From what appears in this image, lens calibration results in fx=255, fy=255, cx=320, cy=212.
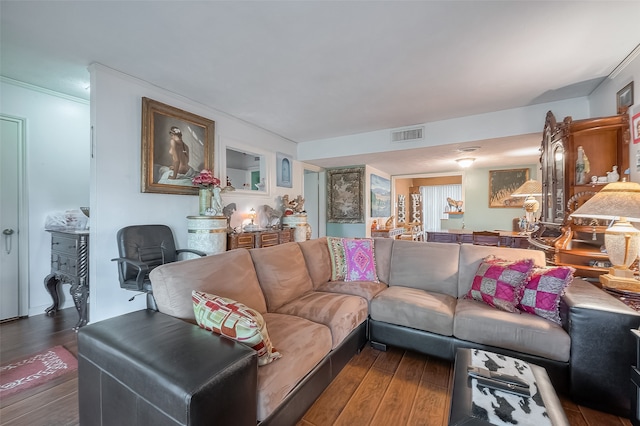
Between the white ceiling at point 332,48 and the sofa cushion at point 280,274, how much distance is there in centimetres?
173

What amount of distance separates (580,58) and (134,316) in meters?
3.93

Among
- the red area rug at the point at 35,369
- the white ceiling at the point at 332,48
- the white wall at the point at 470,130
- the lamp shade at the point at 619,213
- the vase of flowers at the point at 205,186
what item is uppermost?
the white ceiling at the point at 332,48

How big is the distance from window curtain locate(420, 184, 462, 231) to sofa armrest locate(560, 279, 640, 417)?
300 inches

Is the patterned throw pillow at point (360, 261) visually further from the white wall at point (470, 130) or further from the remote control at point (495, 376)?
the white wall at point (470, 130)

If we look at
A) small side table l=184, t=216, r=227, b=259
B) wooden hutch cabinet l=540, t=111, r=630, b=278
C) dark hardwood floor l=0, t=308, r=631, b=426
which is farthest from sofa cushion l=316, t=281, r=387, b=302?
wooden hutch cabinet l=540, t=111, r=630, b=278

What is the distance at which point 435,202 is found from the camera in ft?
29.7

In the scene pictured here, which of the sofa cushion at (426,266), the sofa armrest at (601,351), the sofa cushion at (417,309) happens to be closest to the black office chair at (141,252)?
the sofa cushion at (417,309)

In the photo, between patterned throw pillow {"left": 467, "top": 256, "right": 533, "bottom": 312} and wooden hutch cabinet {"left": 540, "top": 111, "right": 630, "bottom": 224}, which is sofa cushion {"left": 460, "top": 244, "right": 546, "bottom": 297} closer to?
patterned throw pillow {"left": 467, "top": 256, "right": 533, "bottom": 312}

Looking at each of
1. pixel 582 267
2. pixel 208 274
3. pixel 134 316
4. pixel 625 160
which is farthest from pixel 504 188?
pixel 134 316

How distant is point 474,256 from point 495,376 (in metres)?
1.32

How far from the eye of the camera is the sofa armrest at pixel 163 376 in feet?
2.75

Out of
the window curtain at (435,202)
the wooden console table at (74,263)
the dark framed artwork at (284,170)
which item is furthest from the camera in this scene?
the window curtain at (435,202)

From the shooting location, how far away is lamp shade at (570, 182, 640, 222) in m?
1.55

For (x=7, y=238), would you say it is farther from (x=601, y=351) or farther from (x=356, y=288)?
(x=601, y=351)
